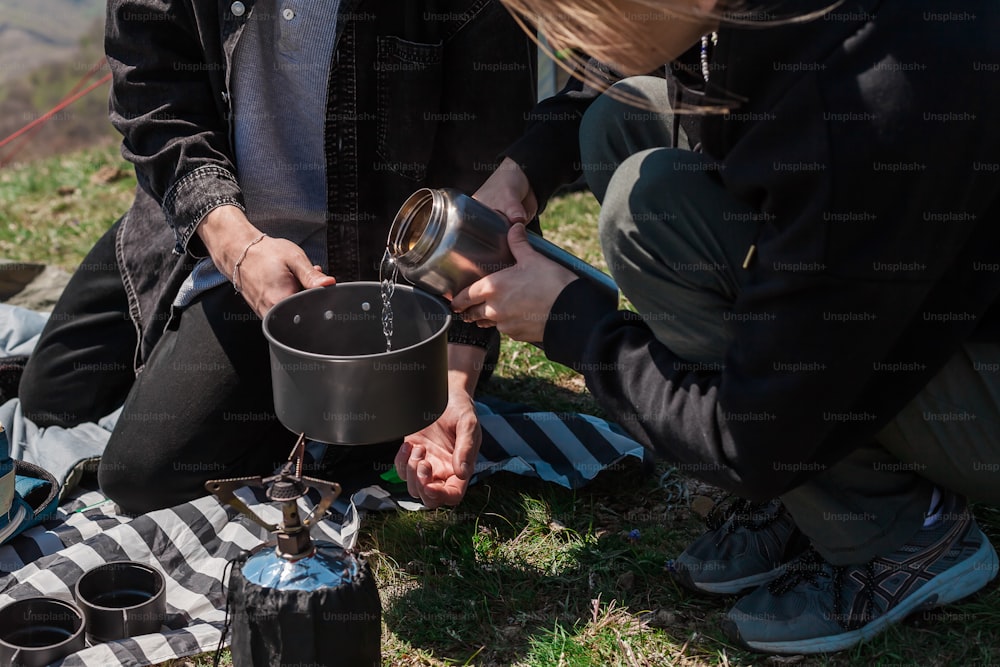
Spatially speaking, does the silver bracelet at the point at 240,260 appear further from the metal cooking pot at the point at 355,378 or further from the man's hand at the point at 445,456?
the man's hand at the point at 445,456

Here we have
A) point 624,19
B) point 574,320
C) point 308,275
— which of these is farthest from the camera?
point 308,275

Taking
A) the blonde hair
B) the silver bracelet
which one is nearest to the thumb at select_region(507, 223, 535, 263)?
the blonde hair

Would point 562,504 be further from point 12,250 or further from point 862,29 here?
point 12,250

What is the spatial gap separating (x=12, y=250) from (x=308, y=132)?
7.14 ft

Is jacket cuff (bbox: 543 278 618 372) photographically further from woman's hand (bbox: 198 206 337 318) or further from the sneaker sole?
the sneaker sole

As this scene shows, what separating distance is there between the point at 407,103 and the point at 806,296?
4.23 feet

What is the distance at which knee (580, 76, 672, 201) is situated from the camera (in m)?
2.02

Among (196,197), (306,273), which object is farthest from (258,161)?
(306,273)

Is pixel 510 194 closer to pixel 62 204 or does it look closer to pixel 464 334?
pixel 464 334

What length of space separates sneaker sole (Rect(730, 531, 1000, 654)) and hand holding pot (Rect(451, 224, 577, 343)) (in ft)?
2.13

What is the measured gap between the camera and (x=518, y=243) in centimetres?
179

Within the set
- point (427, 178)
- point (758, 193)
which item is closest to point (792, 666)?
point (758, 193)

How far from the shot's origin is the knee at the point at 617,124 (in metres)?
2.02

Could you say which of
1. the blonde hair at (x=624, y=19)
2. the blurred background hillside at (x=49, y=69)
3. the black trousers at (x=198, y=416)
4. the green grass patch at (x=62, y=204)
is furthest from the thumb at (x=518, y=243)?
the blurred background hillside at (x=49, y=69)
